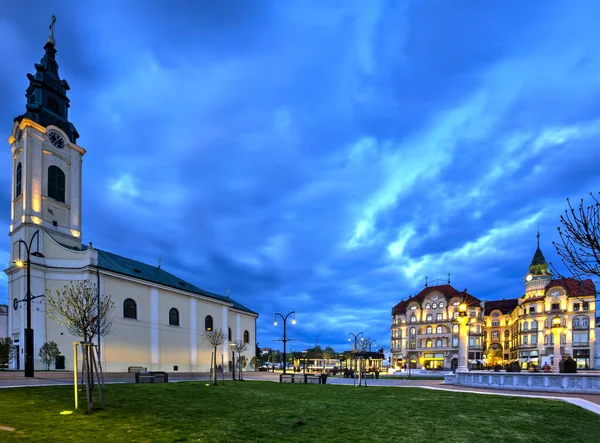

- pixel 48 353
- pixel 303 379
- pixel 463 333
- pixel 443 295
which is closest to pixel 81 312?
pixel 303 379

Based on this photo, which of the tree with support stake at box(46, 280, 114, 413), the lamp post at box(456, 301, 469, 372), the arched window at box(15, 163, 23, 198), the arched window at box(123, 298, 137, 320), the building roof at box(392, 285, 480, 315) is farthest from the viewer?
the building roof at box(392, 285, 480, 315)

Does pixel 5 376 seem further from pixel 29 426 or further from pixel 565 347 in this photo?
pixel 565 347

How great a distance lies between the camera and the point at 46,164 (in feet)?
137

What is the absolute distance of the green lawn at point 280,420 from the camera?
29.9ft

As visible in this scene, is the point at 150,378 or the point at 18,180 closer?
the point at 150,378

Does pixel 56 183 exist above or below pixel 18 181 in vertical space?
below

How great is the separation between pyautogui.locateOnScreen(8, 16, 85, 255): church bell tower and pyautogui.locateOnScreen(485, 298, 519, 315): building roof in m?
90.2

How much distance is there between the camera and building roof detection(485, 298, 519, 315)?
92375 millimetres

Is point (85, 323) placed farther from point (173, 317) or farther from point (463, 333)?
point (173, 317)

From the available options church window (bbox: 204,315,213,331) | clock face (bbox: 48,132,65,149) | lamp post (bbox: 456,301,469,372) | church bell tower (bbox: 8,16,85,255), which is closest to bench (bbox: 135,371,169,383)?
lamp post (bbox: 456,301,469,372)

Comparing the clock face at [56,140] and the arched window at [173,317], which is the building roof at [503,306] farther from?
the clock face at [56,140]

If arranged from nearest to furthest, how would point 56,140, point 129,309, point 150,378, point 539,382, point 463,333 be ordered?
1. point 539,382
2. point 150,378
3. point 463,333
4. point 56,140
5. point 129,309

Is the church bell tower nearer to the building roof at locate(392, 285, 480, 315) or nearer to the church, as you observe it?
the church

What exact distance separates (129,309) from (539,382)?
40.5m
